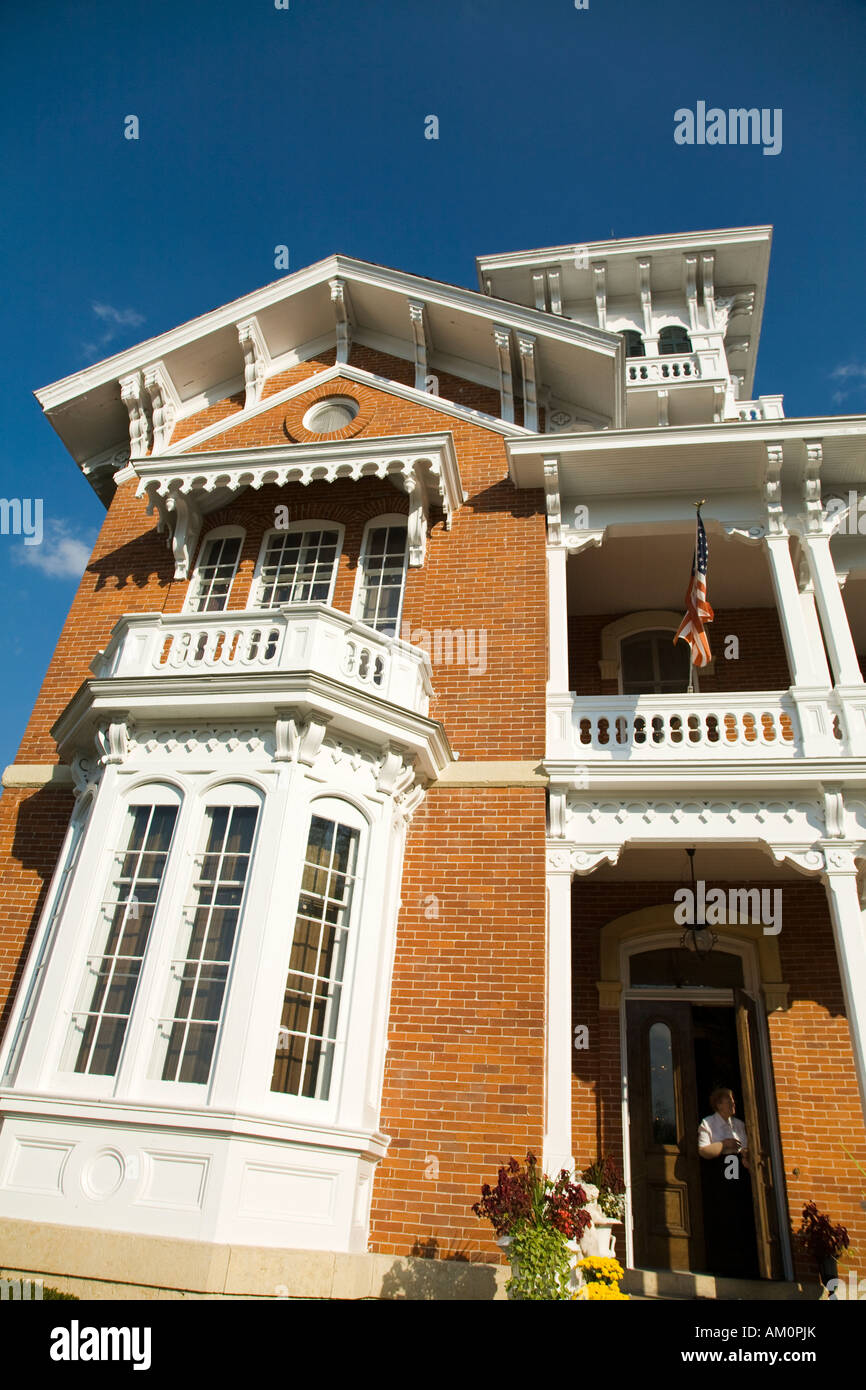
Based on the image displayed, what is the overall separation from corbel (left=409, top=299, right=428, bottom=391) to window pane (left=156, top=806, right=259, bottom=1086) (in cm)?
725

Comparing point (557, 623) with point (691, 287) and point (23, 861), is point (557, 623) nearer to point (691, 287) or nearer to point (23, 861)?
point (23, 861)

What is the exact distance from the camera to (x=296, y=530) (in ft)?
39.2

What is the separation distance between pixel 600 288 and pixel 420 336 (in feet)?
18.4

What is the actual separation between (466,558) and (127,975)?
19.6 feet

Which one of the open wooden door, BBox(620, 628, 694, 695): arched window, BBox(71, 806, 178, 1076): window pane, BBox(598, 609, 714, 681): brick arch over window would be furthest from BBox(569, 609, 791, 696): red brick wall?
BBox(71, 806, 178, 1076): window pane

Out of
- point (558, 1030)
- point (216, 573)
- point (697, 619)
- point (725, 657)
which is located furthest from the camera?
point (725, 657)

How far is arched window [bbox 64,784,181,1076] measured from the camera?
748 cm

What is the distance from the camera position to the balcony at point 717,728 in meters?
8.95

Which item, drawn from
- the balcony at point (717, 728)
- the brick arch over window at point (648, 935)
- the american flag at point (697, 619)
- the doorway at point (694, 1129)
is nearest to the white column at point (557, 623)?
the balcony at point (717, 728)

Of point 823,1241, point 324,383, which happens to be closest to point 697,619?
point 823,1241

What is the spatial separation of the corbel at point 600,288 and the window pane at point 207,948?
1246cm

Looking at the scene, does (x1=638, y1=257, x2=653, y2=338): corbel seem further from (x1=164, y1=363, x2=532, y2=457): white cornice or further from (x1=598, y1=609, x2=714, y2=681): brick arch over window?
(x1=598, y1=609, x2=714, y2=681): brick arch over window

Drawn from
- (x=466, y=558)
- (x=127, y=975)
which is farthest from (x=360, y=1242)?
(x=466, y=558)
